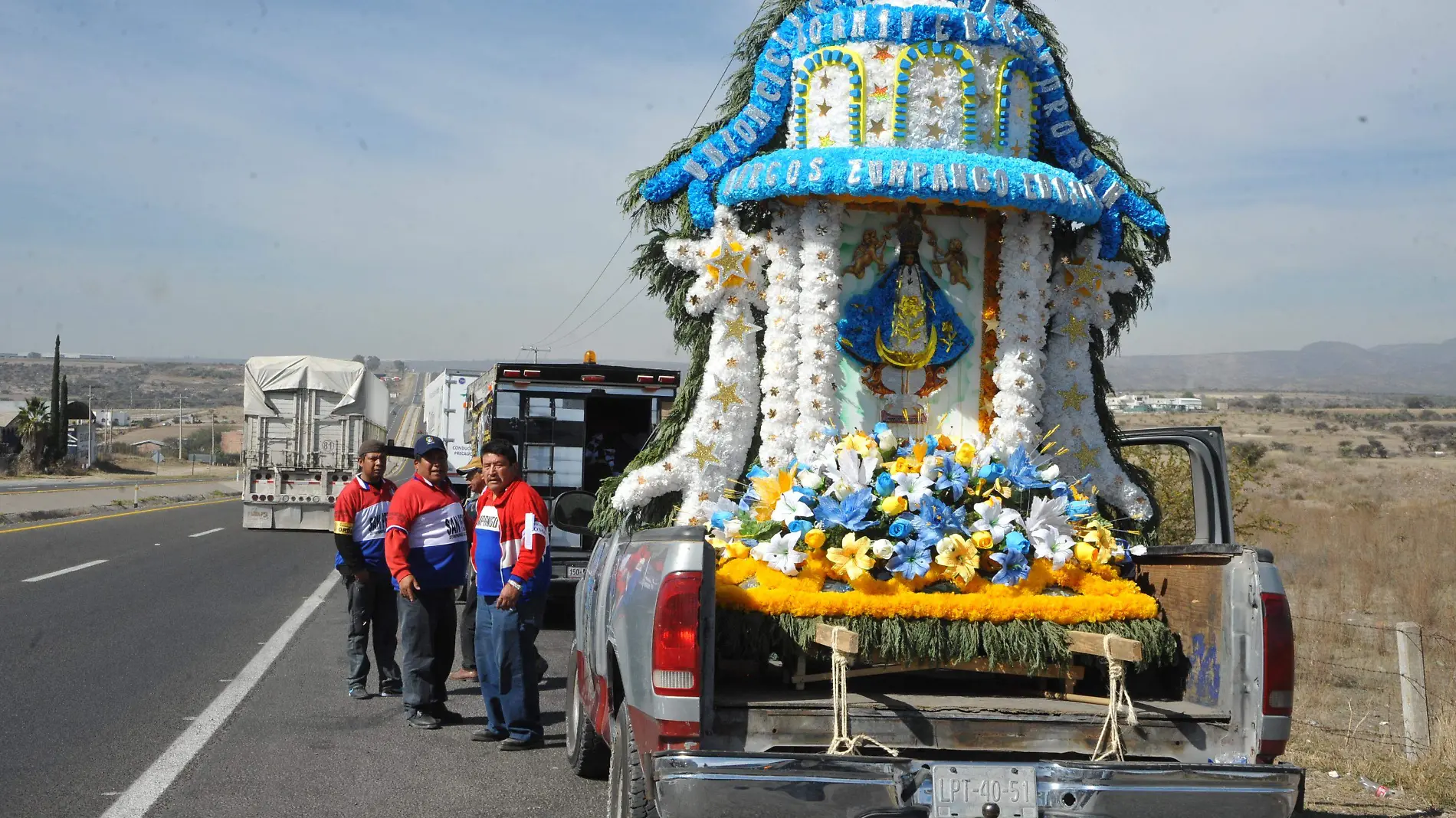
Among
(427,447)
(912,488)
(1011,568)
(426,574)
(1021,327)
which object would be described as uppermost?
(1021,327)

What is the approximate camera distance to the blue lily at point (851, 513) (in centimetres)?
552

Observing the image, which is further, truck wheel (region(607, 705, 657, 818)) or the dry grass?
the dry grass

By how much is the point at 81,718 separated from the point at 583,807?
3.49 m

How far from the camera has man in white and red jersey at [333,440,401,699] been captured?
916cm

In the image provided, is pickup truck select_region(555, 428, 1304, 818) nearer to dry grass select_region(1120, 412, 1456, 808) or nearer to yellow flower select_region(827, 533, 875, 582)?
yellow flower select_region(827, 533, 875, 582)

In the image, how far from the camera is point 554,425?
1457 centimetres

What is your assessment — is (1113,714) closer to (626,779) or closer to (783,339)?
(626,779)

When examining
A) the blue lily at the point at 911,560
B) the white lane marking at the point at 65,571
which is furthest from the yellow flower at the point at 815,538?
the white lane marking at the point at 65,571

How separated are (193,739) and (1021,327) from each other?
5466 mm

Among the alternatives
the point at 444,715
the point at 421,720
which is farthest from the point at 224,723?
the point at 444,715

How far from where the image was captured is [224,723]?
7.84 m

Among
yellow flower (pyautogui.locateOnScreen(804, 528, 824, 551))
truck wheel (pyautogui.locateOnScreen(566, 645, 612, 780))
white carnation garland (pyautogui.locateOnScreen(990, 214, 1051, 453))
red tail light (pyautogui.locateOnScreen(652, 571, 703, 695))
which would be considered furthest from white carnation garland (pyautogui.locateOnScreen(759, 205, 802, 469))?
red tail light (pyautogui.locateOnScreen(652, 571, 703, 695))

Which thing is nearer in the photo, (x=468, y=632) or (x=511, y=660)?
(x=511, y=660)

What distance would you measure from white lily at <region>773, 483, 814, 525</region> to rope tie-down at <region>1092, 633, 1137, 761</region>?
4.54 ft
